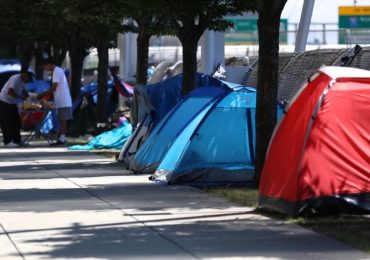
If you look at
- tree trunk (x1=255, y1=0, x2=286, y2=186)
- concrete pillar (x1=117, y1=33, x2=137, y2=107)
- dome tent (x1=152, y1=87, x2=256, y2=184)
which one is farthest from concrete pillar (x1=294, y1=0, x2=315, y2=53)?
concrete pillar (x1=117, y1=33, x2=137, y2=107)

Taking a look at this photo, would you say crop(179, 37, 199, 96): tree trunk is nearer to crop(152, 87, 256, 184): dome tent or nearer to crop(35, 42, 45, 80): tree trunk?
crop(152, 87, 256, 184): dome tent

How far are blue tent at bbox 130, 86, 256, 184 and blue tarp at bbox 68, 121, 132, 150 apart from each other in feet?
23.5

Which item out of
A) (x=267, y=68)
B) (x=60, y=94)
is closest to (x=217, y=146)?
(x=267, y=68)

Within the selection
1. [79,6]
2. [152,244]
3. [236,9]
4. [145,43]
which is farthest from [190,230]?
[145,43]

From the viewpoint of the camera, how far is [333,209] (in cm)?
1048

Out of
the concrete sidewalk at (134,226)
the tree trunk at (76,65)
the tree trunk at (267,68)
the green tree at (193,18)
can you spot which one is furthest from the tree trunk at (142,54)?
the tree trunk at (267,68)

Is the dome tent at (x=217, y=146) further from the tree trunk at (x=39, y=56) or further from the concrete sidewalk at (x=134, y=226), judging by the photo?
the tree trunk at (x=39, y=56)

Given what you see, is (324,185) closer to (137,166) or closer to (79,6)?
(137,166)

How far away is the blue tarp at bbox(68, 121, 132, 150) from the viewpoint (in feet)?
73.9

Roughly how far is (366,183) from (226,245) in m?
2.14

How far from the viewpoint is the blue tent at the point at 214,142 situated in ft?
46.8

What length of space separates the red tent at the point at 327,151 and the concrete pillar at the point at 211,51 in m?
12.0

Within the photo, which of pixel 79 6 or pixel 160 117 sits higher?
pixel 79 6

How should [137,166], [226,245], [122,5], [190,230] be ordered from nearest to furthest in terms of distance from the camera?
1. [226,245]
2. [190,230]
3. [137,166]
4. [122,5]
